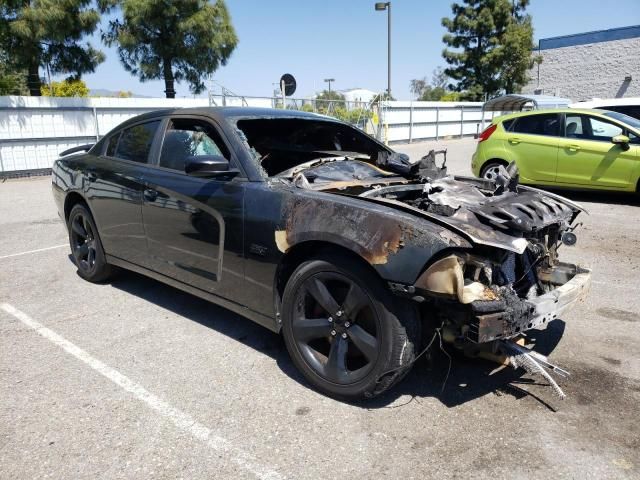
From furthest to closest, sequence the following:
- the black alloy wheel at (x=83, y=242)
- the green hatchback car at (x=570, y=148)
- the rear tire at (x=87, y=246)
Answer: the green hatchback car at (x=570, y=148)
the black alloy wheel at (x=83, y=242)
the rear tire at (x=87, y=246)

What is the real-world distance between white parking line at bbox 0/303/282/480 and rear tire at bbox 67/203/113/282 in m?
0.95

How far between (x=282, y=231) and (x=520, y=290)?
4.92ft

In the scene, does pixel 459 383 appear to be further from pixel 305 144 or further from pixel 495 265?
pixel 305 144

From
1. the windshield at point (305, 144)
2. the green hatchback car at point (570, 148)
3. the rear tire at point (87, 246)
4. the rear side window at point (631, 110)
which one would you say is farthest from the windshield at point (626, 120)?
the rear tire at point (87, 246)

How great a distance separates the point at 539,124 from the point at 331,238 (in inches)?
303

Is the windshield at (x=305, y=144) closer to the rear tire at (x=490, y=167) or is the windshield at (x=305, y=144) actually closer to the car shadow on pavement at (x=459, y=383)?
the car shadow on pavement at (x=459, y=383)

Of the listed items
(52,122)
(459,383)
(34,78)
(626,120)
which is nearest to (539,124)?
(626,120)

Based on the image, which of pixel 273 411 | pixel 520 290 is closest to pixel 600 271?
pixel 520 290

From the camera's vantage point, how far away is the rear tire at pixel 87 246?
198 inches

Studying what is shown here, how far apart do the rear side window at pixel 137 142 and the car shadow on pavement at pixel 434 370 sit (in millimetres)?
1324

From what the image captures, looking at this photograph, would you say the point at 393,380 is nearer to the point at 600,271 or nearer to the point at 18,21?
the point at 600,271

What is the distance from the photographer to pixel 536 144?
9.26 m

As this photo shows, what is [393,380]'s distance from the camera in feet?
9.37

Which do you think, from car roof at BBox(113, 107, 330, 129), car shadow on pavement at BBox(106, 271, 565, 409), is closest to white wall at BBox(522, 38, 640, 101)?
car roof at BBox(113, 107, 330, 129)
